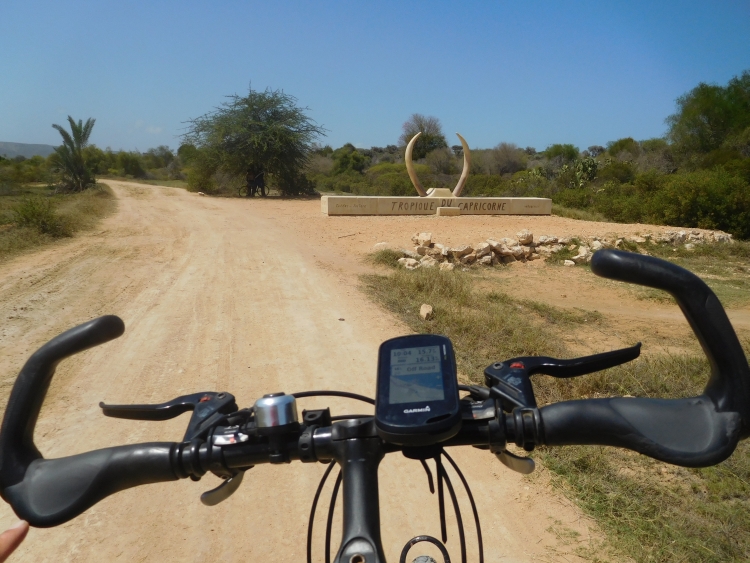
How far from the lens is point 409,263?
10383mm

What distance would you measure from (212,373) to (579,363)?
14.3ft

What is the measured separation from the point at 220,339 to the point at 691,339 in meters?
5.70

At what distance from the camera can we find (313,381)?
195 inches

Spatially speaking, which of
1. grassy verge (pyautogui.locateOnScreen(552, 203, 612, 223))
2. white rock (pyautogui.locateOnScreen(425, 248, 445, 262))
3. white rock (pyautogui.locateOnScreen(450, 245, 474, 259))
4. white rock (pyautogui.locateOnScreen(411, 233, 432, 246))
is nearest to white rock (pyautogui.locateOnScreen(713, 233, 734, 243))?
grassy verge (pyautogui.locateOnScreen(552, 203, 612, 223))

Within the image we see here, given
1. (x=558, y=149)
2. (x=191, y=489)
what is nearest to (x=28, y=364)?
(x=191, y=489)

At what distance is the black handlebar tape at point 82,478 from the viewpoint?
1.13m

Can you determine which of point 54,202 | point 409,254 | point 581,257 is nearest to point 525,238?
point 581,257

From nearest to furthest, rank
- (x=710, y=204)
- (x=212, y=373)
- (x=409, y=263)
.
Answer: (x=212, y=373), (x=409, y=263), (x=710, y=204)

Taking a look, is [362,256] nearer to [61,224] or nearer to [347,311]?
[347,311]

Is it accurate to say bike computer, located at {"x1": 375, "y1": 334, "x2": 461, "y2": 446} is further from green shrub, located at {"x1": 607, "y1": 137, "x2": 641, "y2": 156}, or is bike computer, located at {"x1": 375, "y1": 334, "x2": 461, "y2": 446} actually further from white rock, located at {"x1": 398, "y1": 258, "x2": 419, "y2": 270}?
green shrub, located at {"x1": 607, "y1": 137, "x2": 641, "y2": 156}

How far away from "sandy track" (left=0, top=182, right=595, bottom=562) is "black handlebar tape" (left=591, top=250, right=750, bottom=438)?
209 cm

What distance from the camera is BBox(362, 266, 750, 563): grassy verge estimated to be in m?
2.89

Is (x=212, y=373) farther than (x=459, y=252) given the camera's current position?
No

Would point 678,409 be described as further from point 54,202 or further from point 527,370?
point 54,202
